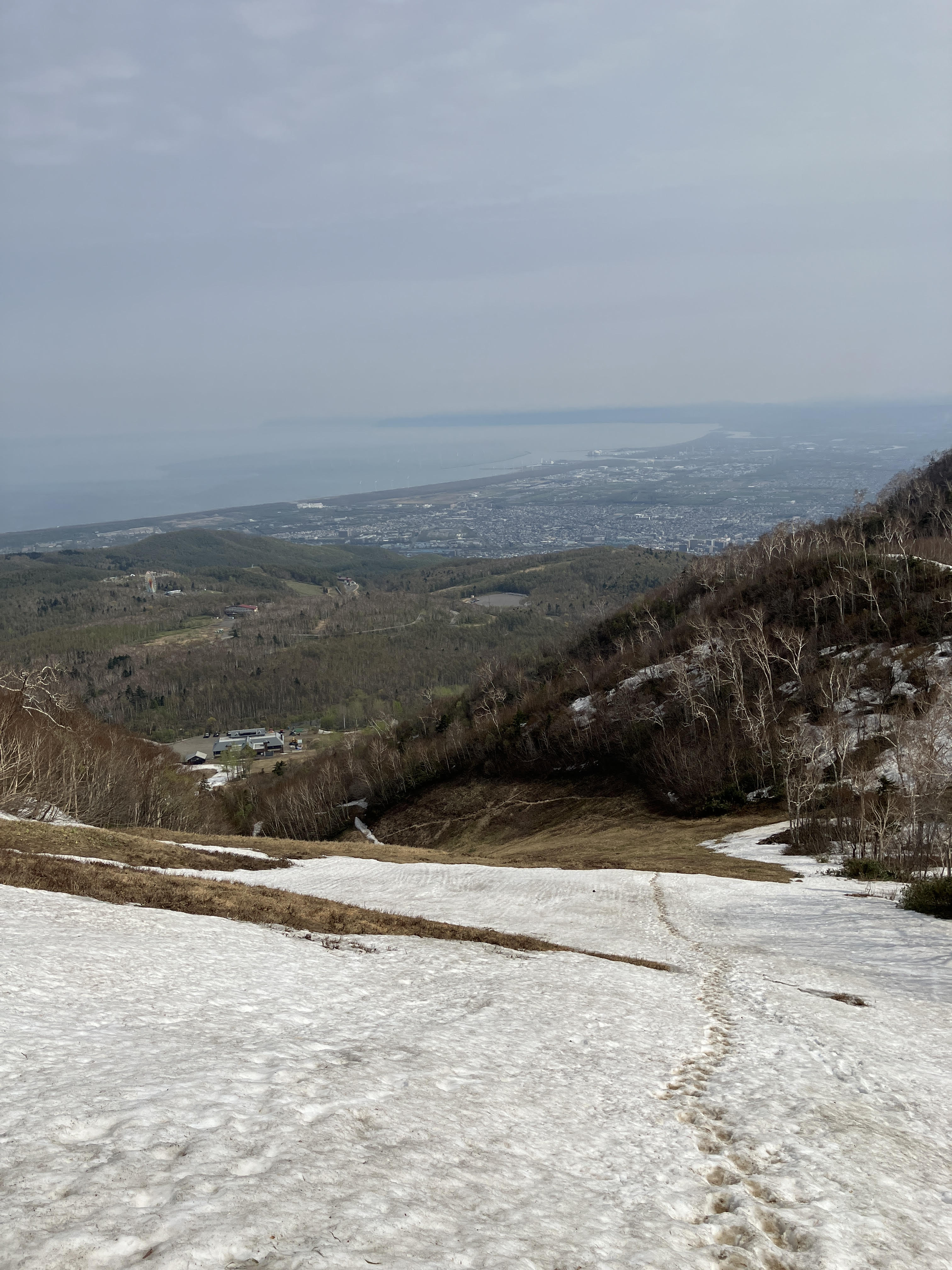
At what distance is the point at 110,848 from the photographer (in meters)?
29.2

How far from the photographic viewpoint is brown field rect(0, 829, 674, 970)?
20.3 m

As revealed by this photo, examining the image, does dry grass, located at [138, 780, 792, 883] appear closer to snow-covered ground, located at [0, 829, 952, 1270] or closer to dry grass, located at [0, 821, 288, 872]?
dry grass, located at [0, 821, 288, 872]

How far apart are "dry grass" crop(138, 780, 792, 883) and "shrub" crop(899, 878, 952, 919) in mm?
9946

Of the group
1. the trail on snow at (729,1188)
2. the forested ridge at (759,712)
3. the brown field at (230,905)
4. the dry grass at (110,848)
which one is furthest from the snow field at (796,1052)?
the forested ridge at (759,712)

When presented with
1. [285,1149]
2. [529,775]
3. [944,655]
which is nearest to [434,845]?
[529,775]

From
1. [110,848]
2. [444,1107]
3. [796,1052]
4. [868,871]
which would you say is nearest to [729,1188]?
[444,1107]

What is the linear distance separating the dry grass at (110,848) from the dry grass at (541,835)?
7017 mm

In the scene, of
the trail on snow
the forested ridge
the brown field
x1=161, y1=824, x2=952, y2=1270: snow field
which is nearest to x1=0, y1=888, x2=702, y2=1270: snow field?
the trail on snow

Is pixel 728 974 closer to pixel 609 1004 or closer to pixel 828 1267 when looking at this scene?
pixel 609 1004

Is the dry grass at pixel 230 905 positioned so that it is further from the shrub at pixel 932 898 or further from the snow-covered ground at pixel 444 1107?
the shrub at pixel 932 898

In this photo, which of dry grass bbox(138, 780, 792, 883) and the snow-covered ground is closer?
the snow-covered ground

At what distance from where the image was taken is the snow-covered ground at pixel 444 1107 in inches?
234

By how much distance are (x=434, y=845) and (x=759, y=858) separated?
47816 millimetres

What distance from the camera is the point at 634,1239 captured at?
639 centimetres
